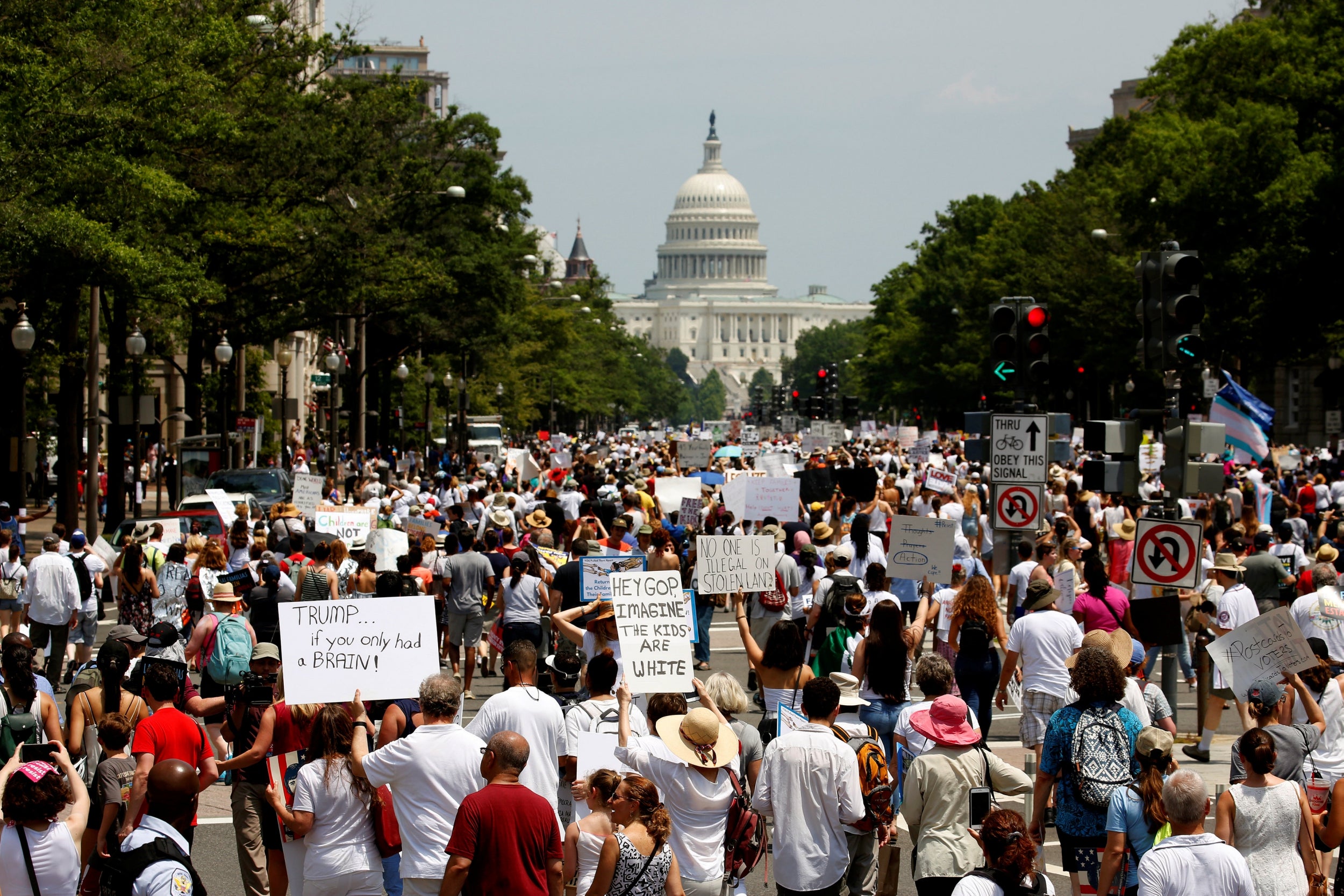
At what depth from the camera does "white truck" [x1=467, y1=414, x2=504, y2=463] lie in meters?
55.4

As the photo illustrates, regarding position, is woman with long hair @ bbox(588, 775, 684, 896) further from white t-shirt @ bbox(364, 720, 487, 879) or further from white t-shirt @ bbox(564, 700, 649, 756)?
white t-shirt @ bbox(564, 700, 649, 756)

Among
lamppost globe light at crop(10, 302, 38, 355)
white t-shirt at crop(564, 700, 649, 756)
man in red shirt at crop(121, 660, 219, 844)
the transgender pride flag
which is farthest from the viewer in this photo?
lamppost globe light at crop(10, 302, 38, 355)

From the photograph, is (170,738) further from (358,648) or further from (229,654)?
(229,654)

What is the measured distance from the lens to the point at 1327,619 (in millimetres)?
12844

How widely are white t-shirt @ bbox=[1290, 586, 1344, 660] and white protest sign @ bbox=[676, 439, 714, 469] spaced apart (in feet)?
100

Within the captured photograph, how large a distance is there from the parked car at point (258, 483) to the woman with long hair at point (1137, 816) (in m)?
24.4

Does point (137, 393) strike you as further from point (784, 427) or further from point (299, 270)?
point (784, 427)

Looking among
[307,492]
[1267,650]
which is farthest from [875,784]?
[307,492]

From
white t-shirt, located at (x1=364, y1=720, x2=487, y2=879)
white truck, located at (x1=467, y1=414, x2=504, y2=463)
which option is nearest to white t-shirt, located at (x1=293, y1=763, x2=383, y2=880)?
white t-shirt, located at (x1=364, y1=720, x2=487, y2=879)

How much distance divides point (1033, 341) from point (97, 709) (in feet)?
32.3

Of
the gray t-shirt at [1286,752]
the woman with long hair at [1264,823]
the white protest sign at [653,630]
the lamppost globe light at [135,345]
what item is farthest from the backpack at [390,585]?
the lamppost globe light at [135,345]

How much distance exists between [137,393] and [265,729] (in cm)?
2563

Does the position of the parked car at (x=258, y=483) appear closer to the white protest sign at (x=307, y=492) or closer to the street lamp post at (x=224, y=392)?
the street lamp post at (x=224, y=392)

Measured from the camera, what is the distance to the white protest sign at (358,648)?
8.58 m
